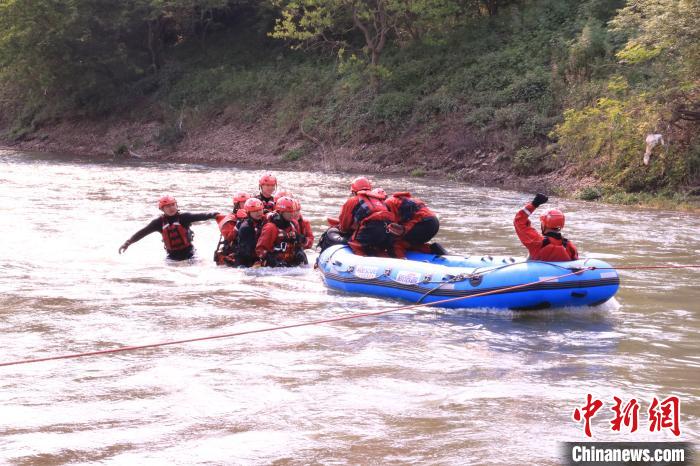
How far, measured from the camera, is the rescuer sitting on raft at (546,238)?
27.3 ft

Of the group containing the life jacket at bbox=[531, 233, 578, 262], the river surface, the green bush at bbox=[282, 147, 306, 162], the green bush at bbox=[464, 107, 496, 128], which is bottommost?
the river surface

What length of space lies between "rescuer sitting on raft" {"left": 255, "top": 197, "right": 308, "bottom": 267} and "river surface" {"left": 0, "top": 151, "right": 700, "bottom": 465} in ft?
0.61

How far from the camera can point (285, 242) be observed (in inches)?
414

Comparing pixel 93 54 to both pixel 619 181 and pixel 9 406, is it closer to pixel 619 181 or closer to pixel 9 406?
pixel 619 181

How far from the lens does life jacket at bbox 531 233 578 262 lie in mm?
8320

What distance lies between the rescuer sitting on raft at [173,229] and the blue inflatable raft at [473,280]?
2.40 m

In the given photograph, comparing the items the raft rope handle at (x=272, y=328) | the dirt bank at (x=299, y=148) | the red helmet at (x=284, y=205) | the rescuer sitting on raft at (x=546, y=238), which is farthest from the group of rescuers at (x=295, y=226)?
the dirt bank at (x=299, y=148)

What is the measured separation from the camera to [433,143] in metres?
24.7

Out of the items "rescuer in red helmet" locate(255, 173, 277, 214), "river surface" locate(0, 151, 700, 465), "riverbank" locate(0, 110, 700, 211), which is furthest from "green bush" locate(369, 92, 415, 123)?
"rescuer in red helmet" locate(255, 173, 277, 214)

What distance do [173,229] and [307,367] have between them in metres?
5.11

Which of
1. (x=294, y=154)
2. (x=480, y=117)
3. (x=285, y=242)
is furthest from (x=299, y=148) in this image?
(x=285, y=242)

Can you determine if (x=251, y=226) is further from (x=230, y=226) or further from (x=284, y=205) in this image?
(x=284, y=205)

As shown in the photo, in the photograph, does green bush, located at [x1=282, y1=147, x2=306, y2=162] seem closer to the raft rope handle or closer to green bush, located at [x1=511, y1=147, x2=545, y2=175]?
green bush, located at [x1=511, y1=147, x2=545, y2=175]

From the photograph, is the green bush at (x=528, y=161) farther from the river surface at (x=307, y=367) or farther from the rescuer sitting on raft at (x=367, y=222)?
the rescuer sitting on raft at (x=367, y=222)
